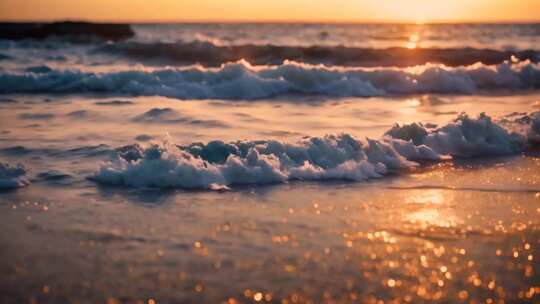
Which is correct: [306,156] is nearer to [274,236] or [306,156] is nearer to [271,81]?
[274,236]

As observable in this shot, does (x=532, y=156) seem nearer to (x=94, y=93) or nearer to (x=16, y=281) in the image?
(x=16, y=281)

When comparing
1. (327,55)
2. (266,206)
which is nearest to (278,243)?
(266,206)

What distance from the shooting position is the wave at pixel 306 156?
6214mm

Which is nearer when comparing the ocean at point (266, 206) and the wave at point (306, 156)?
the ocean at point (266, 206)

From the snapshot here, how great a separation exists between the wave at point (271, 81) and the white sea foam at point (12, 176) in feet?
28.8

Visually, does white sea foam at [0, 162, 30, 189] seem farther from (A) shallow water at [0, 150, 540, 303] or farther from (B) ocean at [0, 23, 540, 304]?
(A) shallow water at [0, 150, 540, 303]

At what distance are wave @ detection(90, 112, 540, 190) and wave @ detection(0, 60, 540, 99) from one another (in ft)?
24.3

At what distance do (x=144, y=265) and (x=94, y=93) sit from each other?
12.6 m

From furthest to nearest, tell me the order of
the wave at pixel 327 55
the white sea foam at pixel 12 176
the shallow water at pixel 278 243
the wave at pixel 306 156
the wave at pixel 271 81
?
the wave at pixel 327 55
the wave at pixel 271 81
the wave at pixel 306 156
the white sea foam at pixel 12 176
the shallow water at pixel 278 243

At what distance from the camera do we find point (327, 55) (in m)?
24.9

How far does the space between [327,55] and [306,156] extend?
18425 mm

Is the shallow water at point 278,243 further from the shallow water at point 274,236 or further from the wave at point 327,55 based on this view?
the wave at point 327,55

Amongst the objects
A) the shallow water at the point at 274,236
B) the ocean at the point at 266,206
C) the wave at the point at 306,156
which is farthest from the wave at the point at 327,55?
the shallow water at the point at 274,236

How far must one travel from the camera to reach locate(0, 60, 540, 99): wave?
51.0ft
